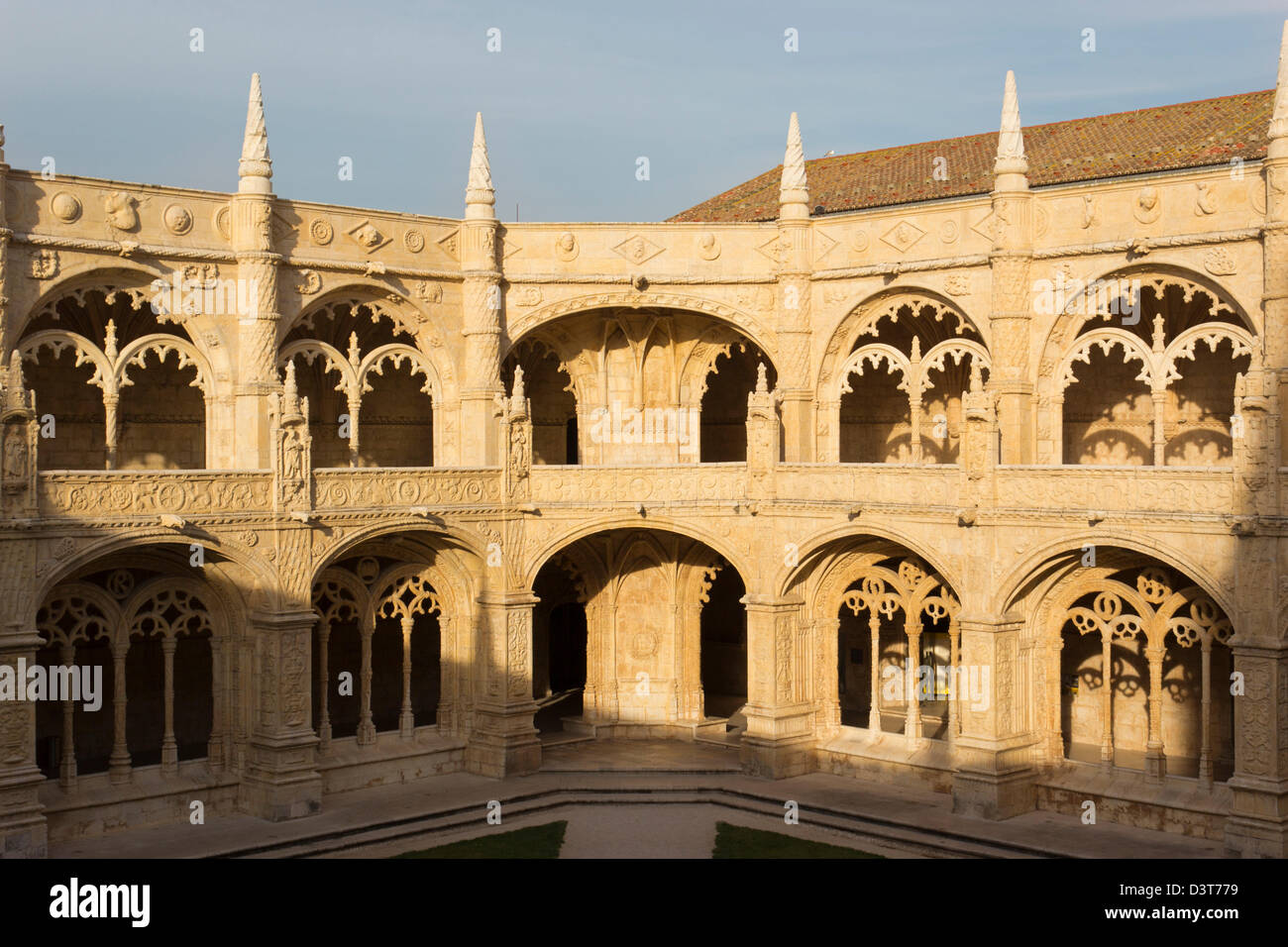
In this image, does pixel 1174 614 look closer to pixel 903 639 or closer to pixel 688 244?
pixel 903 639

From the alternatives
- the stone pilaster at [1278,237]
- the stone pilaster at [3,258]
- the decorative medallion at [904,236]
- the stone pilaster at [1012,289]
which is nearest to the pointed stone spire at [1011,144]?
the stone pilaster at [1012,289]

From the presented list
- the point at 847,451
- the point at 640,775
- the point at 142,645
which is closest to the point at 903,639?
the point at 847,451

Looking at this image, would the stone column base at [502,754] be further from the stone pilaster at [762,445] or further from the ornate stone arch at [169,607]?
the stone pilaster at [762,445]

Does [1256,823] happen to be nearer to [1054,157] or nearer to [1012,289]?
[1012,289]

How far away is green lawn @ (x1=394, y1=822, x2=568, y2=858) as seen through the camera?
25.6 metres

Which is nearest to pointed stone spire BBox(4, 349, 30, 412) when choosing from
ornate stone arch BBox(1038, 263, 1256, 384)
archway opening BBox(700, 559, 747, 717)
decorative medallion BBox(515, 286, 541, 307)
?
decorative medallion BBox(515, 286, 541, 307)

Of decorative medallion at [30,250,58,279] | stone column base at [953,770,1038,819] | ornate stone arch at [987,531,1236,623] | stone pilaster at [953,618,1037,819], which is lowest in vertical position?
stone column base at [953,770,1038,819]

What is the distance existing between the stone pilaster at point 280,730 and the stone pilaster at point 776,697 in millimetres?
8541

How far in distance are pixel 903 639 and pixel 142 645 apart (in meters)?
16.9

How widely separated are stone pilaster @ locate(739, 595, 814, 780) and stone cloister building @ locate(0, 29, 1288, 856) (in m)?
0.08

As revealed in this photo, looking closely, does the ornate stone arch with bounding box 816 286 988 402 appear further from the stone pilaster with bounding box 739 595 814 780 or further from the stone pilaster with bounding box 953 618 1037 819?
the stone pilaster with bounding box 953 618 1037 819

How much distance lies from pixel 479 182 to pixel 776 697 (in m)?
12.0

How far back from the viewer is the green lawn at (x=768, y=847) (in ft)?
83.6

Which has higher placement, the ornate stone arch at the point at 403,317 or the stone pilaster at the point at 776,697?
the ornate stone arch at the point at 403,317
